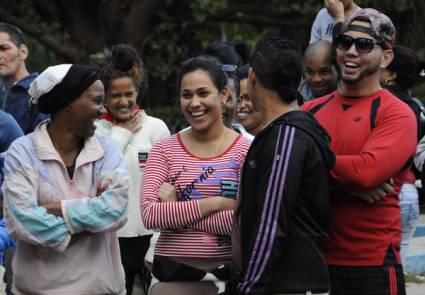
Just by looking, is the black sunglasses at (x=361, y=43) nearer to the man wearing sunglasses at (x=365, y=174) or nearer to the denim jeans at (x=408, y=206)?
the man wearing sunglasses at (x=365, y=174)

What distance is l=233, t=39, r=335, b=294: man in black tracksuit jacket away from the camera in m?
4.50

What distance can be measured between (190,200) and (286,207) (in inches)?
39.0

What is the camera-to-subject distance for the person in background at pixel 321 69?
7.49 m

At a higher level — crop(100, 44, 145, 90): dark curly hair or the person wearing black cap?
crop(100, 44, 145, 90): dark curly hair

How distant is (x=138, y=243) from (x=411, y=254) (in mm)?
4557

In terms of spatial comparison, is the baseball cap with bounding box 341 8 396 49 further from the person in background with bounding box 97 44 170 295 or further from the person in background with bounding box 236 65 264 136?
the person in background with bounding box 97 44 170 295

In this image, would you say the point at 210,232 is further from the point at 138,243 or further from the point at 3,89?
the point at 3,89

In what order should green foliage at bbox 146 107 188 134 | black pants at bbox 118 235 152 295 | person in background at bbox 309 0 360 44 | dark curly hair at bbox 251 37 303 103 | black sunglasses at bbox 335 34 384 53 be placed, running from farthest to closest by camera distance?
green foliage at bbox 146 107 188 134 < person in background at bbox 309 0 360 44 < black pants at bbox 118 235 152 295 < black sunglasses at bbox 335 34 384 53 < dark curly hair at bbox 251 37 303 103

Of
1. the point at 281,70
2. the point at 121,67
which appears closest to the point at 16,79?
the point at 121,67

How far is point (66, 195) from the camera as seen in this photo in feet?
17.1

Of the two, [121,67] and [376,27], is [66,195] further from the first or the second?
[121,67]

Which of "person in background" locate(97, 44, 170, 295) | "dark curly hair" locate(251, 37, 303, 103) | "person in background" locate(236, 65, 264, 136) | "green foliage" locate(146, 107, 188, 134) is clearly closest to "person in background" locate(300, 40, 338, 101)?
"person in background" locate(236, 65, 264, 136)

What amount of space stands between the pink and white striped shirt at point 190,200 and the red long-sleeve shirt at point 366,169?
650mm

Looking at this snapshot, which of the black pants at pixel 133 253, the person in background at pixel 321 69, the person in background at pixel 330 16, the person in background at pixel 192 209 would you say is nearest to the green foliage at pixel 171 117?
the person in background at pixel 330 16
